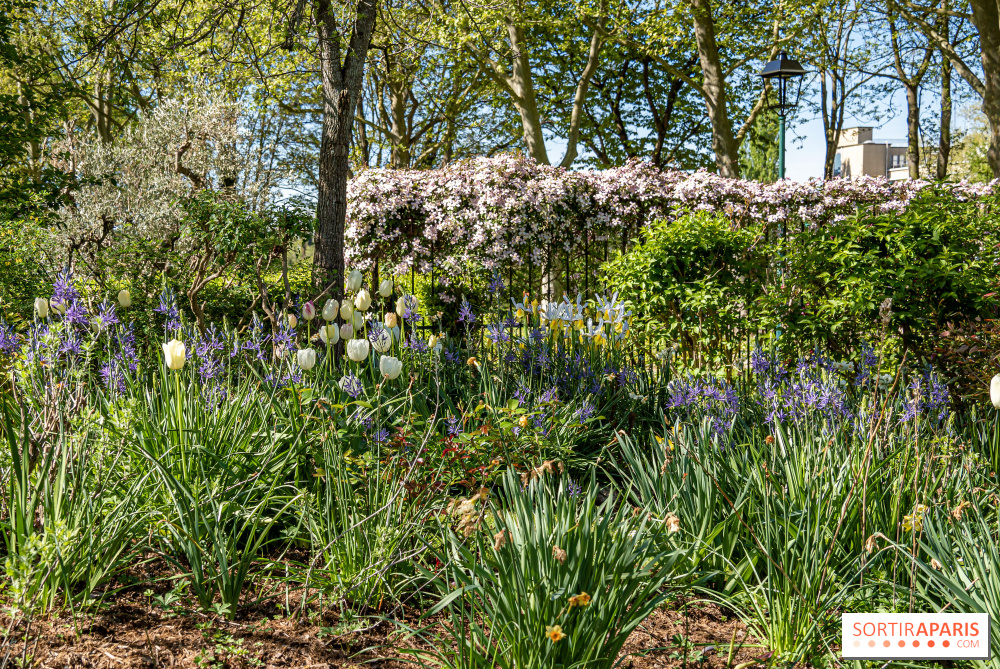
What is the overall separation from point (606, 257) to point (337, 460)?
7.31 meters

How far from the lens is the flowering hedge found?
8625 millimetres

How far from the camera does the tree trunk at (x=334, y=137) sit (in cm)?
527

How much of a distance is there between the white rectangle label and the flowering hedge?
267 inches

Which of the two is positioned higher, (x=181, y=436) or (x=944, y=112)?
(x=944, y=112)

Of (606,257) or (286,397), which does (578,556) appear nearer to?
(286,397)

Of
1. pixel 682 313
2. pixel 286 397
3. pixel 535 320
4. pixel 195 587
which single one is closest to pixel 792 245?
pixel 682 313

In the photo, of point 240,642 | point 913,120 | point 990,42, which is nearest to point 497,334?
point 240,642

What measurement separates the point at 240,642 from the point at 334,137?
401 centimetres

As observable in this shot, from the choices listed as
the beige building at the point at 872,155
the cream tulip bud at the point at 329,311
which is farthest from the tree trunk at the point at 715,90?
the beige building at the point at 872,155

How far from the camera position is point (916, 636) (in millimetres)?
2133

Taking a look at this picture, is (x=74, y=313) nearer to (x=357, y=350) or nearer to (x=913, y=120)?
(x=357, y=350)

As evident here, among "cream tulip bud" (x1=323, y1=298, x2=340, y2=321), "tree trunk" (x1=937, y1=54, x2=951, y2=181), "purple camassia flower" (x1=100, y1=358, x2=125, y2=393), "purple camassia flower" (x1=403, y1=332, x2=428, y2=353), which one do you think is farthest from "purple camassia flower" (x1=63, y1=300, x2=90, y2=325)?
"tree trunk" (x1=937, y1=54, x2=951, y2=181)

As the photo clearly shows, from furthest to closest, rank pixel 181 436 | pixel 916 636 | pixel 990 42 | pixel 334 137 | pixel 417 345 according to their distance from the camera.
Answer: pixel 990 42, pixel 334 137, pixel 417 345, pixel 181 436, pixel 916 636

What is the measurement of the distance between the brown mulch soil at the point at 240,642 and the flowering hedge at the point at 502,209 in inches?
263
